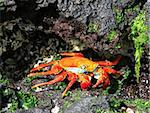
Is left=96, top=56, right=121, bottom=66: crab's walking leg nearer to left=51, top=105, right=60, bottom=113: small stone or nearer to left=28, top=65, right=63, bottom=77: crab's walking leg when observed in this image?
left=28, top=65, right=63, bottom=77: crab's walking leg

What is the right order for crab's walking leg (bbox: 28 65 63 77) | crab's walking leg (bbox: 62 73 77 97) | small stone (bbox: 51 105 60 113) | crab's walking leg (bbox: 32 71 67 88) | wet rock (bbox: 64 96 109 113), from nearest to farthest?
wet rock (bbox: 64 96 109 113) < small stone (bbox: 51 105 60 113) < crab's walking leg (bbox: 62 73 77 97) < crab's walking leg (bbox: 32 71 67 88) < crab's walking leg (bbox: 28 65 63 77)

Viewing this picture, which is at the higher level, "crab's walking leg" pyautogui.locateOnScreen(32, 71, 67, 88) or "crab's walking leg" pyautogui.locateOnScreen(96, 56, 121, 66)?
"crab's walking leg" pyautogui.locateOnScreen(96, 56, 121, 66)

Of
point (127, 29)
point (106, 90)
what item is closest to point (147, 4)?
point (127, 29)

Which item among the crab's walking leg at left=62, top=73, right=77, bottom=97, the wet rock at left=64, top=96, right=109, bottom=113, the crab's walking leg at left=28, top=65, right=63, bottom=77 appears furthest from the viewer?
the crab's walking leg at left=28, top=65, right=63, bottom=77

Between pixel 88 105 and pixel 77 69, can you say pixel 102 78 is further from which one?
pixel 88 105

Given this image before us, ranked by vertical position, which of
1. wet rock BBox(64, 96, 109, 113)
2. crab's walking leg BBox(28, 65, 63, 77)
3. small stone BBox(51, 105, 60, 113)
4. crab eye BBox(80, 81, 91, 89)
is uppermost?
crab's walking leg BBox(28, 65, 63, 77)

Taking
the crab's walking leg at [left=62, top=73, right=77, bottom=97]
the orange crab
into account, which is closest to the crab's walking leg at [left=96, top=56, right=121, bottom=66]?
the orange crab

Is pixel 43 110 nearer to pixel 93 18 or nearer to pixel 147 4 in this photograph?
pixel 93 18

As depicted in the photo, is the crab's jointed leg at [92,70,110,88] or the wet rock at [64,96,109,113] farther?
the crab's jointed leg at [92,70,110,88]

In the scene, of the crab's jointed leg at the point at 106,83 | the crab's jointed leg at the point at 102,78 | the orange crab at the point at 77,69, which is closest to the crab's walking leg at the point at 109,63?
the orange crab at the point at 77,69
